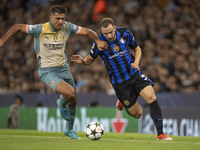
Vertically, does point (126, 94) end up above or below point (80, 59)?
below

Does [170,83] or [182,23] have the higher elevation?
[182,23]

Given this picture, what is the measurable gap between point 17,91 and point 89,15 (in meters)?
4.61

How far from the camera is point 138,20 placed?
17.8m

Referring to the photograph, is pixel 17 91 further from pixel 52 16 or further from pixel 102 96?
pixel 52 16

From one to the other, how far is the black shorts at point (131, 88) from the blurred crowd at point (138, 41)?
209 inches

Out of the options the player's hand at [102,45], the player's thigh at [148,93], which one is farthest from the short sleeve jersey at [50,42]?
the player's thigh at [148,93]

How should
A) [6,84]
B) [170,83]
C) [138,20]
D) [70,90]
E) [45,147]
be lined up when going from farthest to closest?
[6,84] → [138,20] → [170,83] → [70,90] → [45,147]

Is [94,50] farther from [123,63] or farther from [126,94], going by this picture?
[126,94]

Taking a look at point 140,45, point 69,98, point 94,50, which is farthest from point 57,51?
point 140,45

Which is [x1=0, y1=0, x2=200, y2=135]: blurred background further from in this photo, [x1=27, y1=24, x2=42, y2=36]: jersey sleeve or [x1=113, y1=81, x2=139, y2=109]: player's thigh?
[x1=113, y1=81, x2=139, y2=109]: player's thigh

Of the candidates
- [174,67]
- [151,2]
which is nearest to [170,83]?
[174,67]

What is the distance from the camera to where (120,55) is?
882cm

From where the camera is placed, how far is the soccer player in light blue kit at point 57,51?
8.70 meters

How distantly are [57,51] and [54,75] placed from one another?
1.57 feet
